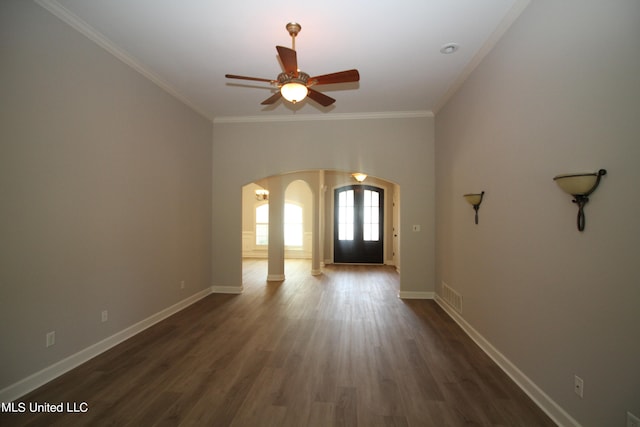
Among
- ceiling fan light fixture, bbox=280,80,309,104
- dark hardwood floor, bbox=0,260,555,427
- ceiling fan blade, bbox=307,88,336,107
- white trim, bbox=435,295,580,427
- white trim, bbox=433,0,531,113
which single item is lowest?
dark hardwood floor, bbox=0,260,555,427

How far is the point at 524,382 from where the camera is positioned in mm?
2385

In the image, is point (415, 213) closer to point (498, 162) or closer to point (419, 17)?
point (498, 162)

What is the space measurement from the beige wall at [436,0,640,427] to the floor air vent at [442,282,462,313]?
611 mm

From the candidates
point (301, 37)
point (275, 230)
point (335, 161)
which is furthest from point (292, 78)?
point (275, 230)

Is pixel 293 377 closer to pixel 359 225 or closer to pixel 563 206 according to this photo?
pixel 563 206

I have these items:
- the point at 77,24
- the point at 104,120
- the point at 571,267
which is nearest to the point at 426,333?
the point at 571,267

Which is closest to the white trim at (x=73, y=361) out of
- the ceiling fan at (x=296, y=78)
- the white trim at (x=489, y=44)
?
the ceiling fan at (x=296, y=78)

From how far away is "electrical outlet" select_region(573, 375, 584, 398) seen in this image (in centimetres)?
182

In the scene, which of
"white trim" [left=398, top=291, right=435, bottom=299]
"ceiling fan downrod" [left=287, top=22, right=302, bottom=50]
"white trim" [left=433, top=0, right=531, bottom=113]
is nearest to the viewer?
"white trim" [left=433, top=0, right=531, bottom=113]

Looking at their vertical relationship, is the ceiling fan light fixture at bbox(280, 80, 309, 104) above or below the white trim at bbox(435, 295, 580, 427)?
above

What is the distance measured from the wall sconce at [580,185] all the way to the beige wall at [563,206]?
1.5 inches

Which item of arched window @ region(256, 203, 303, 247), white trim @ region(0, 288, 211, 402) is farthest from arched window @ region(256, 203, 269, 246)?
white trim @ region(0, 288, 211, 402)

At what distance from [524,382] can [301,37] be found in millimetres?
3792

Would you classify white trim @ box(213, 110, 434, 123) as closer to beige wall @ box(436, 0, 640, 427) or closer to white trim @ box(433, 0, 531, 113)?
white trim @ box(433, 0, 531, 113)
